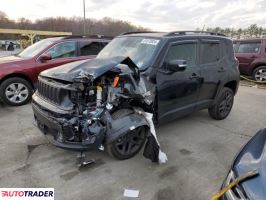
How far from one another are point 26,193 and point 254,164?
7.95 ft

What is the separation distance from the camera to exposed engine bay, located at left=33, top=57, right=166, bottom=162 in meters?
2.79

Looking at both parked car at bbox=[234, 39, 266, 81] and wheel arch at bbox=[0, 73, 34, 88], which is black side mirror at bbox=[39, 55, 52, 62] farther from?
parked car at bbox=[234, 39, 266, 81]

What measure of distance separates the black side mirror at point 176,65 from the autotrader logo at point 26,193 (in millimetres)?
2371

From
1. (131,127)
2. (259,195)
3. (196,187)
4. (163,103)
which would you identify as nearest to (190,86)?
(163,103)

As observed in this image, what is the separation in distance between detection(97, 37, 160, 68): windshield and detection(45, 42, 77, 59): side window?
2249 millimetres

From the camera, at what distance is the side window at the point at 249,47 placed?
9.30m

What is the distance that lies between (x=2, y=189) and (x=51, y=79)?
4.88 ft

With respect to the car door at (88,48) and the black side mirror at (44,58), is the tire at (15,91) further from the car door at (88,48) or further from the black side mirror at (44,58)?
the car door at (88,48)

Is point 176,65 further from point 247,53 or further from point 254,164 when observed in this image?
point 247,53

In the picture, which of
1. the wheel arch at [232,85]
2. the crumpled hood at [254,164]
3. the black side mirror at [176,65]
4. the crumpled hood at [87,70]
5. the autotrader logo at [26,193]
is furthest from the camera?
the wheel arch at [232,85]

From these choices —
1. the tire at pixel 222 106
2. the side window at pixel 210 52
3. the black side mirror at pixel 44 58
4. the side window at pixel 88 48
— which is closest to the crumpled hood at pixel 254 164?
the side window at pixel 210 52

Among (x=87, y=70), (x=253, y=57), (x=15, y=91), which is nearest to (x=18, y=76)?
(x=15, y=91)

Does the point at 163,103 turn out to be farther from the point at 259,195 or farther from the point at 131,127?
the point at 259,195

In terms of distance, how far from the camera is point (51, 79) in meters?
3.21
